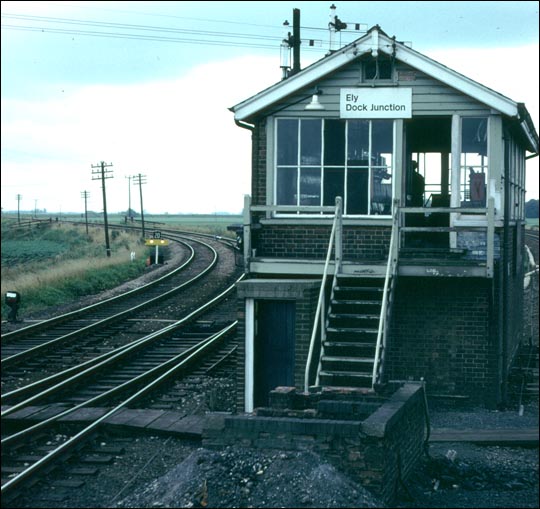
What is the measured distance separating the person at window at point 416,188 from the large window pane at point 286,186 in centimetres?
273

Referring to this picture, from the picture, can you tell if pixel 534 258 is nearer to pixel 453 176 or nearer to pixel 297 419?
pixel 453 176

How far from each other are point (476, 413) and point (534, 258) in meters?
27.4

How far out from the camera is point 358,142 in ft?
45.5

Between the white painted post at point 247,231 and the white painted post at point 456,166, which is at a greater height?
the white painted post at point 456,166

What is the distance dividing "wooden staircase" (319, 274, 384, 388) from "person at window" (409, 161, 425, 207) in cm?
327

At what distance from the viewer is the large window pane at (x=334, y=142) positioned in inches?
549

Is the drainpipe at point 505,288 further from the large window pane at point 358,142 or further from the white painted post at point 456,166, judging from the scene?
the large window pane at point 358,142

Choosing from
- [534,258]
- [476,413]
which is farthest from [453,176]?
[534,258]

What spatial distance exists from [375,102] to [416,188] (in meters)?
3.18

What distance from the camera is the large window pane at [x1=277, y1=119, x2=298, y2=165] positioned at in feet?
45.9

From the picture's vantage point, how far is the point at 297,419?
851 centimetres

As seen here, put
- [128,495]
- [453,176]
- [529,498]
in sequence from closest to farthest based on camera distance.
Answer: [529,498]
[128,495]
[453,176]

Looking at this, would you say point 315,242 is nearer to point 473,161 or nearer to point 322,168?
point 322,168

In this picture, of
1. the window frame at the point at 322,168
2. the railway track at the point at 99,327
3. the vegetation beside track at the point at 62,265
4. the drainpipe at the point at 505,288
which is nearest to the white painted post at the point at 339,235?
the window frame at the point at 322,168
